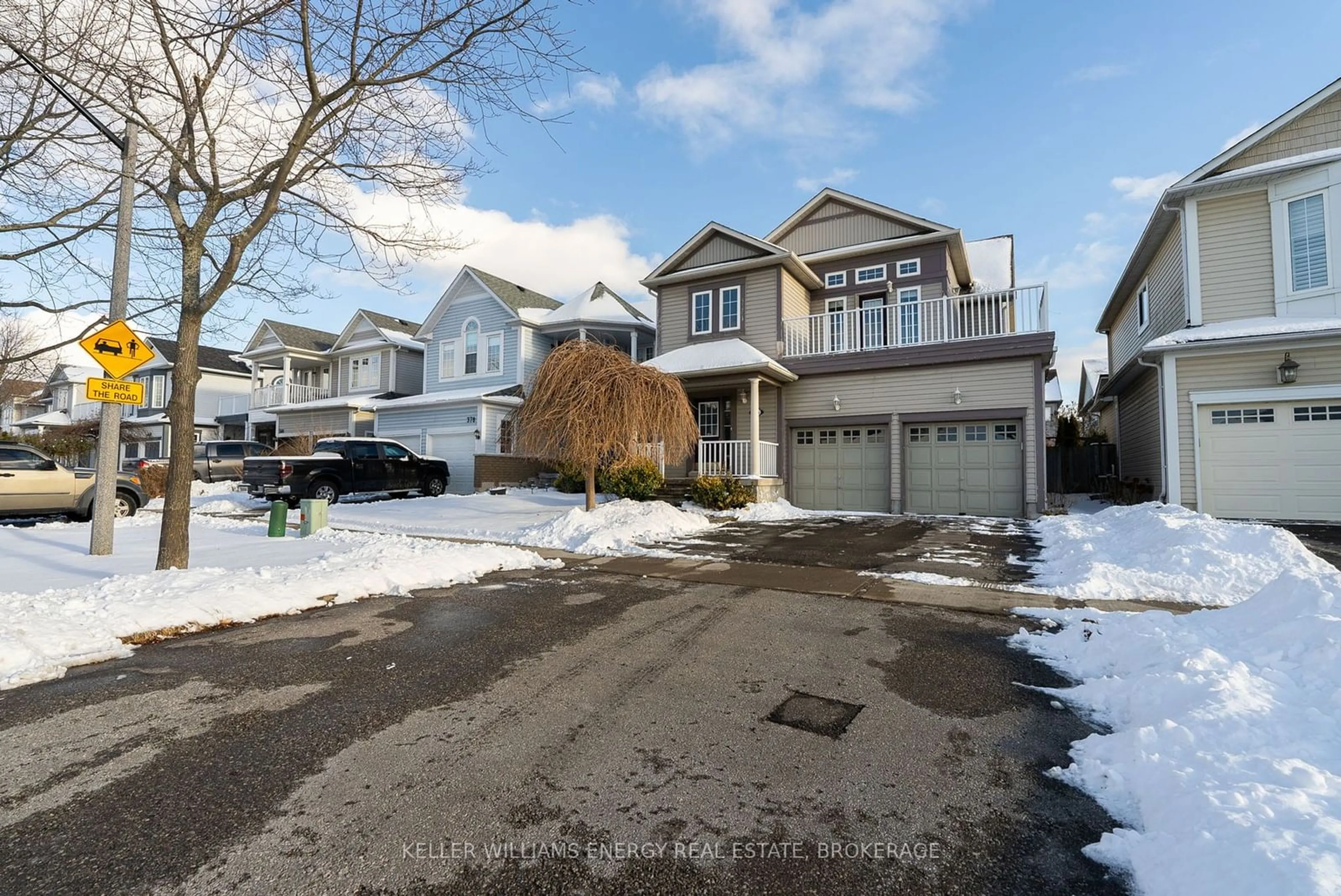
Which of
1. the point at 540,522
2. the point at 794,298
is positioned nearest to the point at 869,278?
the point at 794,298

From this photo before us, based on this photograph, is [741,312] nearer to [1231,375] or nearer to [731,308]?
[731,308]

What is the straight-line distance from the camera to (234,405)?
30.9 meters

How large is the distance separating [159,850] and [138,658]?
2.98m

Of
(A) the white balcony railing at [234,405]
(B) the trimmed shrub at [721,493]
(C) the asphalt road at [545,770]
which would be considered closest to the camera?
(C) the asphalt road at [545,770]

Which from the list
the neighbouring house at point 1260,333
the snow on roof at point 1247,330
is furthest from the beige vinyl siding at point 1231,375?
the snow on roof at point 1247,330

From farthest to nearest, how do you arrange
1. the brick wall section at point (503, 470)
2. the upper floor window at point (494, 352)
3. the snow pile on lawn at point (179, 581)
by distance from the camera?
1. the upper floor window at point (494, 352)
2. the brick wall section at point (503, 470)
3. the snow pile on lawn at point (179, 581)

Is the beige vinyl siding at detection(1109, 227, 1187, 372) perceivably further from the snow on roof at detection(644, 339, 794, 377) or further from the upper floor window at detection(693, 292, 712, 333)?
the upper floor window at detection(693, 292, 712, 333)

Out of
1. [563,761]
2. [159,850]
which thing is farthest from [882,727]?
[159,850]

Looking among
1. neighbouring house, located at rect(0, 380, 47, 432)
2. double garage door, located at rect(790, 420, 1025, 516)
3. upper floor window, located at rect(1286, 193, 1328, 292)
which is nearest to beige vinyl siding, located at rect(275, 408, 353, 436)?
neighbouring house, located at rect(0, 380, 47, 432)

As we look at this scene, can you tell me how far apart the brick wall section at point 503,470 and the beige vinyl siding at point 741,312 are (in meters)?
6.00

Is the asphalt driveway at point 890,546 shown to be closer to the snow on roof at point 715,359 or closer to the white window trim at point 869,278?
the snow on roof at point 715,359

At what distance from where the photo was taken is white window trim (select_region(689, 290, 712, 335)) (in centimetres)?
1777

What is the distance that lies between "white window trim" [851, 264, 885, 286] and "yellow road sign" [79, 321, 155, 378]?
1607cm

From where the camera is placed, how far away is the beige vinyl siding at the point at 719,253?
55.8 ft
